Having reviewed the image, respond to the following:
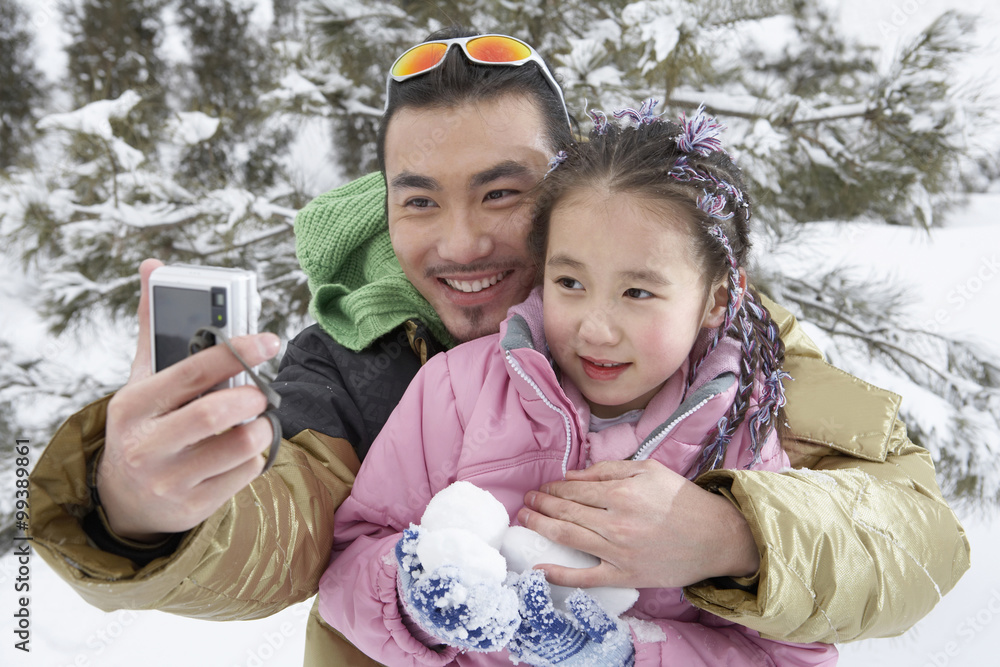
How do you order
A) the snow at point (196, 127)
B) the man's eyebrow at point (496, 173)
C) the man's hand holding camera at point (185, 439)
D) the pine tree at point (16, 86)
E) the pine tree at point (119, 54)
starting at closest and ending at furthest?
the man's hand holding camera at point (185, 439)
the man's eyebrow at point (496, 173)
the snow at point (196, 127)
the pine tree at point (119, 54)
the pine tree at point (16, 86)

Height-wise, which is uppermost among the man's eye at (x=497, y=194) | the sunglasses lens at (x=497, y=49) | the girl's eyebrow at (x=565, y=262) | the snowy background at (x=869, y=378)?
the sunglasses lens at (x=497, y=49)

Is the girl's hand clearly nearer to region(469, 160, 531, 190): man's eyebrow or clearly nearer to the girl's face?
the girl's face

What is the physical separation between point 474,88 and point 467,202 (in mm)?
257

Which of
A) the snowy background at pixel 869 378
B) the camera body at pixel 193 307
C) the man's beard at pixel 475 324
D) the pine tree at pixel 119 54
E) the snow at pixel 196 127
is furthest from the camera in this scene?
the pine tree at pixel 119 54

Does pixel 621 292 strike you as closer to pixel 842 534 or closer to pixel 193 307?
pixel 842 534

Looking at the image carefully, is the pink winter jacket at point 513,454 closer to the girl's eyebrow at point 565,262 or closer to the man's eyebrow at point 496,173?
the girl's eyebrow at point 565,262

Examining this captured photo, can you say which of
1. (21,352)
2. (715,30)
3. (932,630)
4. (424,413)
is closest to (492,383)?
(424,413)

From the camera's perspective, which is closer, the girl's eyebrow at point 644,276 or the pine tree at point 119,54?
the girl's eyebrow at point 644,276

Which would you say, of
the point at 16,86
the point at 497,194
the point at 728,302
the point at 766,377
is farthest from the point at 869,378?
the point at 16,86

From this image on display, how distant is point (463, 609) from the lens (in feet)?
3.36

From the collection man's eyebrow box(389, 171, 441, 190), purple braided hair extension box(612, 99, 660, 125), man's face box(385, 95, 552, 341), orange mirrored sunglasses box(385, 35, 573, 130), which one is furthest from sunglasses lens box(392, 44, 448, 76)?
purple braided hair extension box(612, 99, 660, 125)

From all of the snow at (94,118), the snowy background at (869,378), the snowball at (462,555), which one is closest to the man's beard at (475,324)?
the snowball at (462,555)

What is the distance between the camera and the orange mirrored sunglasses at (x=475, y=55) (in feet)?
5.37

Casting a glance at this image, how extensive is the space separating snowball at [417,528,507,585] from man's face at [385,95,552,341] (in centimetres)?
69
